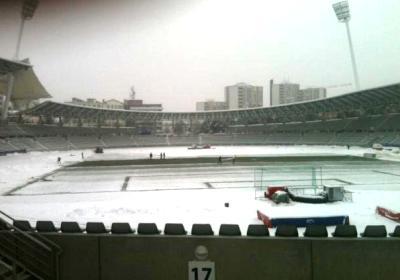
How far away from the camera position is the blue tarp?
11141mm

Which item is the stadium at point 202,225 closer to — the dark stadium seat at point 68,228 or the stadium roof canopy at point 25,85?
the dark stadium seat at point 68,228

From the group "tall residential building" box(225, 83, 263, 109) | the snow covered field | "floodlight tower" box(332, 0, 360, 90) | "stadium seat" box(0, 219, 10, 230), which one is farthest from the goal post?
"tall residential building" box(225, 83, 263, 109)

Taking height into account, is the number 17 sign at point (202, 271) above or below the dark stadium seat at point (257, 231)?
below

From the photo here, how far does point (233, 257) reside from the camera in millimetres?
6145

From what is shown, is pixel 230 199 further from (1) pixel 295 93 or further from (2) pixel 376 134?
(2) pixel 376 134

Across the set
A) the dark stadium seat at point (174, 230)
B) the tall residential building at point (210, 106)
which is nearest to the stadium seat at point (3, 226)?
the dark stadium seat at point (174, 230)

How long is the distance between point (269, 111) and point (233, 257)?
8183 centimetres

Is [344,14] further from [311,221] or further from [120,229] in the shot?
[120,229]

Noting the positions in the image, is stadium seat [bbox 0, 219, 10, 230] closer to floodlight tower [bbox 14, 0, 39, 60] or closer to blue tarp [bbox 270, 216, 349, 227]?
floodlight tower [bbox 14, 0, 39, 60]

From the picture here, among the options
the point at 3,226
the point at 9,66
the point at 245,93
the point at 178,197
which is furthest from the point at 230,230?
the point at 245,93

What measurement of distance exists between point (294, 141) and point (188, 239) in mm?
70527

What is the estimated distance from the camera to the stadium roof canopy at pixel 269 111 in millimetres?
56656

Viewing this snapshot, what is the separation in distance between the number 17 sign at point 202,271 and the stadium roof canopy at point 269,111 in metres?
48.5

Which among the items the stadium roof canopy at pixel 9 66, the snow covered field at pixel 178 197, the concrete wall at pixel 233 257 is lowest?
the snow covered field at pixel 178 197
